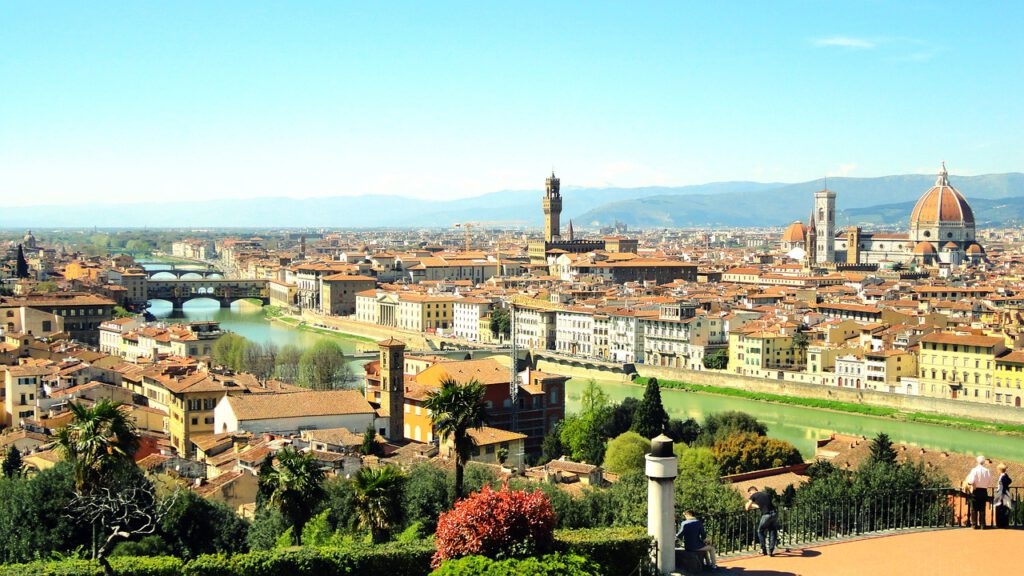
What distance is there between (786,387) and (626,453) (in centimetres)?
1139

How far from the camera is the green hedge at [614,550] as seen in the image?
4.87 meters

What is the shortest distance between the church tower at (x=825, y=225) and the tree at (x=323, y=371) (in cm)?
4187

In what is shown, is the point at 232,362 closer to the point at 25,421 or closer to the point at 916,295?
the point at 25,421

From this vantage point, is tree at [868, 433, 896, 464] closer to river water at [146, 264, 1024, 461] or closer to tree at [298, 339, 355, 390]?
river water at [146, 264, 1024, 461]

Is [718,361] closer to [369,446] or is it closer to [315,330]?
[369,446]

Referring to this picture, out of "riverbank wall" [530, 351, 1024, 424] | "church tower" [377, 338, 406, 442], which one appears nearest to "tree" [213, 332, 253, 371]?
"church tower" [377, 338, 406, 442]

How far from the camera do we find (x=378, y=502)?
8000 millimetres

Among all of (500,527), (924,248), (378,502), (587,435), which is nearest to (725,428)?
(587,435)

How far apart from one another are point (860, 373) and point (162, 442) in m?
14.9

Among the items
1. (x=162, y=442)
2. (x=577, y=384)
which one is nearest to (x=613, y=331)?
(x=577, y=384)

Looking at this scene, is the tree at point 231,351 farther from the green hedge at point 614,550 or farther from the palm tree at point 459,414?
Answer: the green hedge at point 614,550

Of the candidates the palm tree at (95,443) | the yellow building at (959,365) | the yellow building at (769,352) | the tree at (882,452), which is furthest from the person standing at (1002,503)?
the yellow building at (769,352)

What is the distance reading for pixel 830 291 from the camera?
42.3 meters

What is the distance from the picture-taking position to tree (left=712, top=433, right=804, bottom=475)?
14.6 metres
